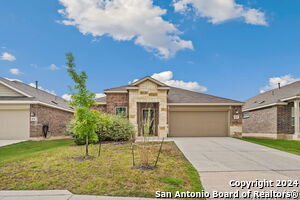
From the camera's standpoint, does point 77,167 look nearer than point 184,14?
Yes

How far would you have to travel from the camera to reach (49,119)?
1714 cm

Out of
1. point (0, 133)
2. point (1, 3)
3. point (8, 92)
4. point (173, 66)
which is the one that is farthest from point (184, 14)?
point (0, 133)

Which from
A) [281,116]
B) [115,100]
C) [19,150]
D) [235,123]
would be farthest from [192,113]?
[19,150]

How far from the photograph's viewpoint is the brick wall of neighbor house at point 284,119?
17.3 metres

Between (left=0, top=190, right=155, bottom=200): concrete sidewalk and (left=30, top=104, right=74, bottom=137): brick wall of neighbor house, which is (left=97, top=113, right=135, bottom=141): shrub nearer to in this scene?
(left=30, top=104, right=74, bottom=137): brick wall of neighbor house

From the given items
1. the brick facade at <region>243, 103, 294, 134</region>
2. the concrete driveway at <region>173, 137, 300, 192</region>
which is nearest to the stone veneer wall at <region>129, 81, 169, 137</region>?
the concrete driveway at <region>173, 137, 300, 192</region>

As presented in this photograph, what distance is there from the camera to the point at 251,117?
2212 centimetres

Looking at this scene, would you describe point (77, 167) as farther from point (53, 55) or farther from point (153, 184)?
point (53, 55)

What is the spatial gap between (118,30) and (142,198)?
1126 centimetres

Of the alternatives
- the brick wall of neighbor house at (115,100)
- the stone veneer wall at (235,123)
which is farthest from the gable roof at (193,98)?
the brick wall of neighbor house at (115,100)

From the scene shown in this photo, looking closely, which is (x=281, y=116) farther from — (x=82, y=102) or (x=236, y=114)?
(x=82, y=102)

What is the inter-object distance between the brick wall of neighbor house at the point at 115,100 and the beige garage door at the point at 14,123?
583 centimetres

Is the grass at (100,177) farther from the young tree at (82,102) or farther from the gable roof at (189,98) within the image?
the gable roof at (189,98)

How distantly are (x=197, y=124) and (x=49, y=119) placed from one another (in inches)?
471
